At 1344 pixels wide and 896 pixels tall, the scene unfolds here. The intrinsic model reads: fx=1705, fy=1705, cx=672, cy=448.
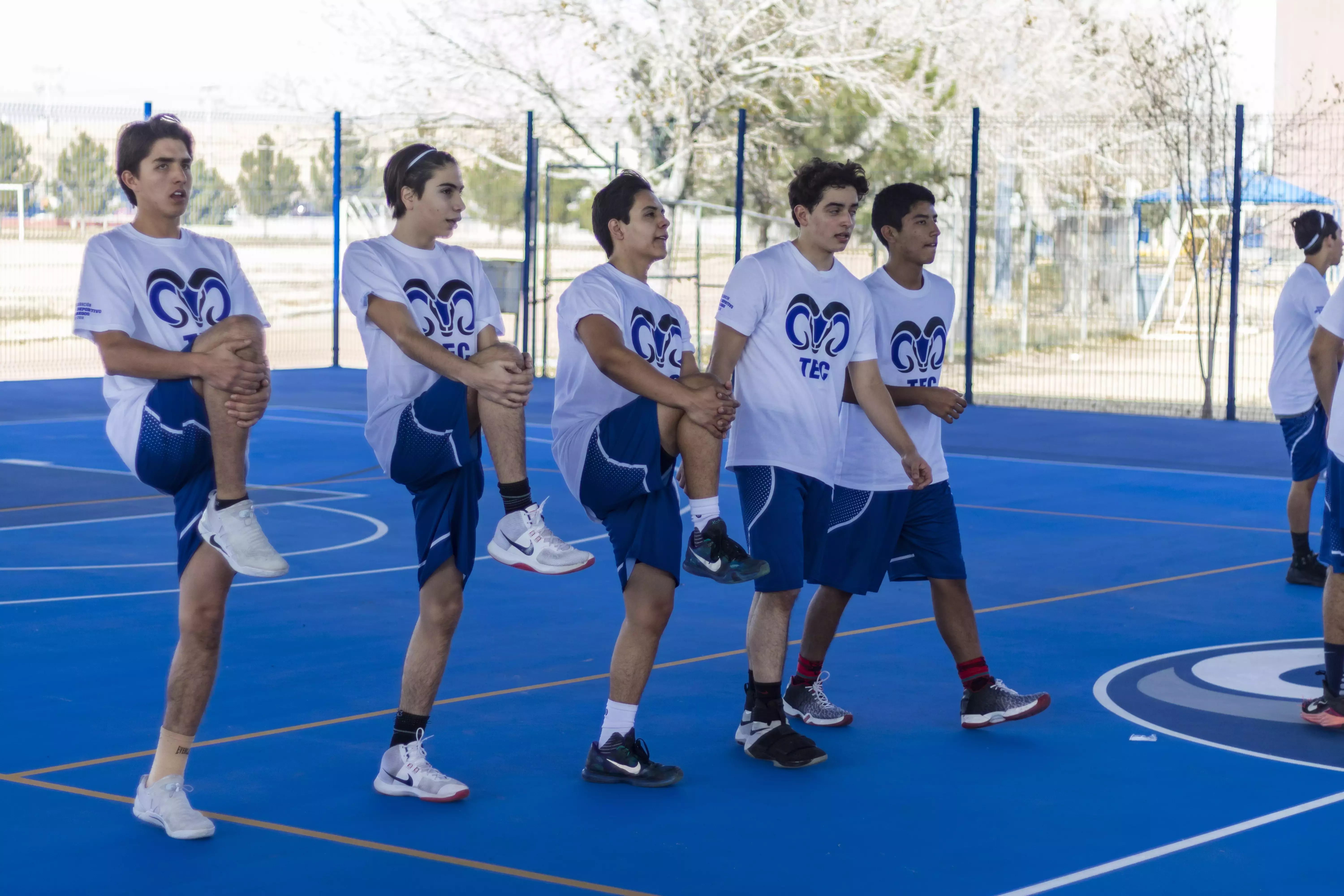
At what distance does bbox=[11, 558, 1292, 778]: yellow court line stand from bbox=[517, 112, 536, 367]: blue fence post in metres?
11.7

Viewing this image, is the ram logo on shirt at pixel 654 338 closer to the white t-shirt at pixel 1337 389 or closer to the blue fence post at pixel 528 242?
the white t-shirt at pixel 1337 389

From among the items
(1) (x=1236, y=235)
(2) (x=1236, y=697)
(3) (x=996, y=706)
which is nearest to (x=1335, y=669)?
(2) (x=1236, y=697)

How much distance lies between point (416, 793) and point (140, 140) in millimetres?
2014

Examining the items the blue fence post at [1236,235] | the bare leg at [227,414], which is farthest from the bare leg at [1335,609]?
the blue fence post at [1236,235]

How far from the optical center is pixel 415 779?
4992 mm

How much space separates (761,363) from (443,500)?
121 centimetres

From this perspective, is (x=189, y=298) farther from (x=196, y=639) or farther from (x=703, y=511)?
(x=703, y=511)

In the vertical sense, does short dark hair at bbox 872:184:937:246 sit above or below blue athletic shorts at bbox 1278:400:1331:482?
above

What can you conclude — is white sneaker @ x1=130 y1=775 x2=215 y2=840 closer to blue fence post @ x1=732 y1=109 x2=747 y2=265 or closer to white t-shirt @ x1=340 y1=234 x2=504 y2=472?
white t-shirt @ x1=340 y1=234 x2=504 y2=472

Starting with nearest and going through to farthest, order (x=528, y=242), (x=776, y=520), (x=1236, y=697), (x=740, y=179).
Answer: (x=776, y=520), (x=1236, y=697), (x=740, y=179), (x=528, y=242)

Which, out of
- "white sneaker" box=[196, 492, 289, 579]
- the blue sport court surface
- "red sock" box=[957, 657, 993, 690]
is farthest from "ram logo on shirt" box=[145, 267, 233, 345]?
"red sock" box=[957, 657, 993, 690]

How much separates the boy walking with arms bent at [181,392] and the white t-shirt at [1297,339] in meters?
5.58

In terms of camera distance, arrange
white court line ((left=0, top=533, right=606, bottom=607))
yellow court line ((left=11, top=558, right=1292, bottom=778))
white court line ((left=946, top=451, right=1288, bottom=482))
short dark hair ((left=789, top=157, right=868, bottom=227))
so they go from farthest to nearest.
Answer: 1. white court line ((left=946, top=451, right=1288, bottom=482))
2. white court line ((left=0, top=533, right=606, bottom=607))
3. short dark hair ((left=789, top=157, right=868, bottom=227))
4. yellow court line ((left=11, top=558, right=1292, bottom=778))

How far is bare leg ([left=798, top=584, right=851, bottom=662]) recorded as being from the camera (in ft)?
20.0
